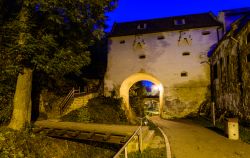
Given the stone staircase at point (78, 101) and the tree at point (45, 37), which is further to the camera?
the stone staircase at point (78, 101)

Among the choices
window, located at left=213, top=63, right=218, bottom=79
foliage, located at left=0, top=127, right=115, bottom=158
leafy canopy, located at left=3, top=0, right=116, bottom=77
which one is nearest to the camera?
foliage, located at left=0, top=127, right=115, bottom=158

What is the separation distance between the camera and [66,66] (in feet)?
37.7

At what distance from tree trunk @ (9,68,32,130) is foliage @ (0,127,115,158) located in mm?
485

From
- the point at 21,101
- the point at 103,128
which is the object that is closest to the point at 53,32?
the point at 21,101

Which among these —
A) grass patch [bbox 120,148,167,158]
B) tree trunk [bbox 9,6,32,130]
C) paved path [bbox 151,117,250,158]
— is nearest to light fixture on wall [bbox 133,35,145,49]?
paved path [bbox 151,117,250,158]

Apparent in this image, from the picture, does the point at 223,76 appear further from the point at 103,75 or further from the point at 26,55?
the point at 26,55

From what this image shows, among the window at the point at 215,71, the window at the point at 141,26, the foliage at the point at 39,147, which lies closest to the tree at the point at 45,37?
the foliage at the point at 39,147

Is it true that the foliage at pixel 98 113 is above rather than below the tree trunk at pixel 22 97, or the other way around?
below

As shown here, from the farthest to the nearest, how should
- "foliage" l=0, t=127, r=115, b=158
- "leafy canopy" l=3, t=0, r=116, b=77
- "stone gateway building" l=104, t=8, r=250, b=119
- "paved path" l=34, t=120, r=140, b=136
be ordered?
"stone gateway building" l=104, t=8, r=250, b=119, "paved path" l=34, t=120, r=140, b=136, "leafy canopy" l=3, t=0, r=116, b=77, "foliage" l=0, t=127, r=115, b=158

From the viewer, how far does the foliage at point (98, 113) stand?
680 inches

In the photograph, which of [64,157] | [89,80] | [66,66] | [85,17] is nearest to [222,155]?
[64,157]

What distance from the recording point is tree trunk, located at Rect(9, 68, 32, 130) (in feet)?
35.7

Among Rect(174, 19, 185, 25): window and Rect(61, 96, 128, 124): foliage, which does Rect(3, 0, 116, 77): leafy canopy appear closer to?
Rect(61, 96, 128, 124): foliage

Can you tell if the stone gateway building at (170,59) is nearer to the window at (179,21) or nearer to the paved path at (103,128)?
the window at (179,21)
